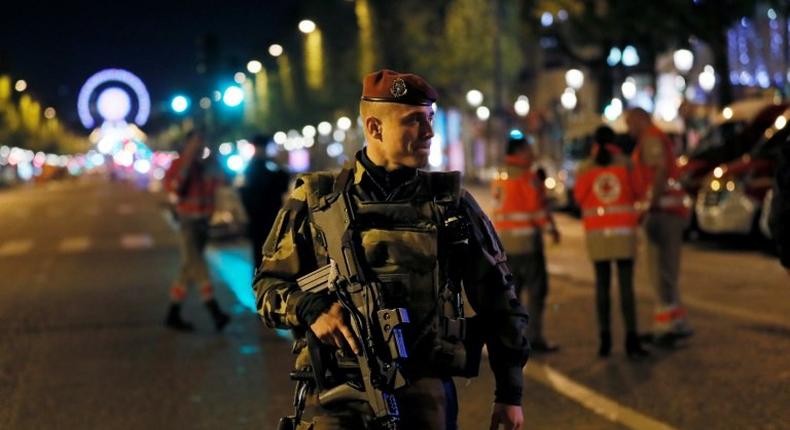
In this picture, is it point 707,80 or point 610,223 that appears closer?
point 610,223

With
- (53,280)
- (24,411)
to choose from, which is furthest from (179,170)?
(53,280)

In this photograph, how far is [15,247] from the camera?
2536 cm

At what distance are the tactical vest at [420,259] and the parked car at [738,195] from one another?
14842 mm

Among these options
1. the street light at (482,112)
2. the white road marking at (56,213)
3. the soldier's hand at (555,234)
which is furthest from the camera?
the street light at (482,112)

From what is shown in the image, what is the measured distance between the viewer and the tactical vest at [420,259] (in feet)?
12.0

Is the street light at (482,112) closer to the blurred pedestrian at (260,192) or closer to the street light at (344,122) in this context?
the street light at (344,122)

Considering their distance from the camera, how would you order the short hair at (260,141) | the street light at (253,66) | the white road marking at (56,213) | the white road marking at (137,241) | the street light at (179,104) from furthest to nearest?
the street light at (253,66), the white road marking at (56,213), the white road marking at (137,241), the street light at (179,104), the short hair at (260,141)

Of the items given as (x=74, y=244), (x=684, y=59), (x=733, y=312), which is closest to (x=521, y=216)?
(x=733, y=312)

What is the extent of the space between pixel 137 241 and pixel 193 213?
14.8 metres

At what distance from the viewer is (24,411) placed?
809 centimetres

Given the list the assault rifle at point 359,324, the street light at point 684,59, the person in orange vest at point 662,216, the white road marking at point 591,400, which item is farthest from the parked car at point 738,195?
the street light at point 684,59

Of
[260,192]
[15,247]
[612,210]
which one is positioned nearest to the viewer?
[612,210]

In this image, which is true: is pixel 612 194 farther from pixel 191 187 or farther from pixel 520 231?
pixel 191 187

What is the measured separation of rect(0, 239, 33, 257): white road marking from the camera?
77.6 feet
